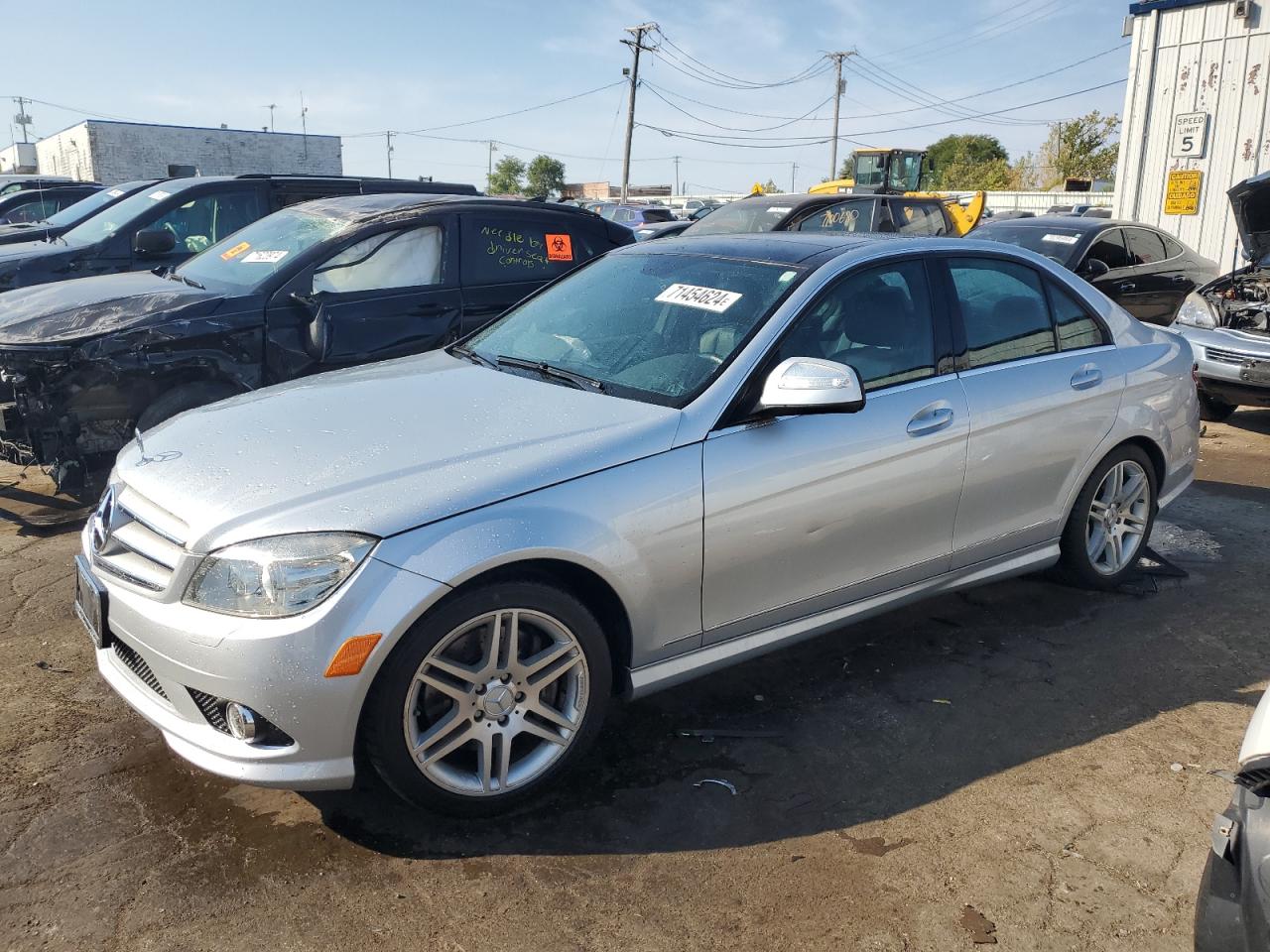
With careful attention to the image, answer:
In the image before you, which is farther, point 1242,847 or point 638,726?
point 638,726

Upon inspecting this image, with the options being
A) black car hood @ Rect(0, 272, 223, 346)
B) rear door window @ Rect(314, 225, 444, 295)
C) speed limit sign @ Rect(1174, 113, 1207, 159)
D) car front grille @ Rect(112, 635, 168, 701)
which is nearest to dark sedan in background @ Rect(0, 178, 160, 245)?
black car hood @ Rect(0, 272, 223, 346)

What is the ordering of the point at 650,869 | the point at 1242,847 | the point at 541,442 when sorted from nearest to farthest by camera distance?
the point at 1242,847 < the point at 650,869 < the point at 541,442

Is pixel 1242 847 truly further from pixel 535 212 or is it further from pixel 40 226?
pixel 40 226

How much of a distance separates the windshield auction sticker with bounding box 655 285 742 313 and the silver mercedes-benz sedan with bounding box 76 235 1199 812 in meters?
0.01

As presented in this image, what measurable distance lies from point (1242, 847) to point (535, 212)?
224 inches

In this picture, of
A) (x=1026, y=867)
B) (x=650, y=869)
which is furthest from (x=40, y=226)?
(x=1026, y=867)

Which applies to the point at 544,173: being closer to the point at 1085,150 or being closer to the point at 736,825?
the point at 1085,150

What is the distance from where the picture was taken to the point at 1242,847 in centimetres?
198

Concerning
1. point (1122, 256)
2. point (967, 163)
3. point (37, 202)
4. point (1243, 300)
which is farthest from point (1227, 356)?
point (967, 163)

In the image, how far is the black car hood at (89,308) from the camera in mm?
5227

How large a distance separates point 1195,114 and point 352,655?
13637 millimetres

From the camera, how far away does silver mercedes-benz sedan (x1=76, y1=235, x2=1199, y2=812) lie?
2.66 m

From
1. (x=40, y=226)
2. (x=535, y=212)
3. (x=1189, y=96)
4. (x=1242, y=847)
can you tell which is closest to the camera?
(x=1242, y=847)

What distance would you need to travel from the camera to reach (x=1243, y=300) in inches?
338
